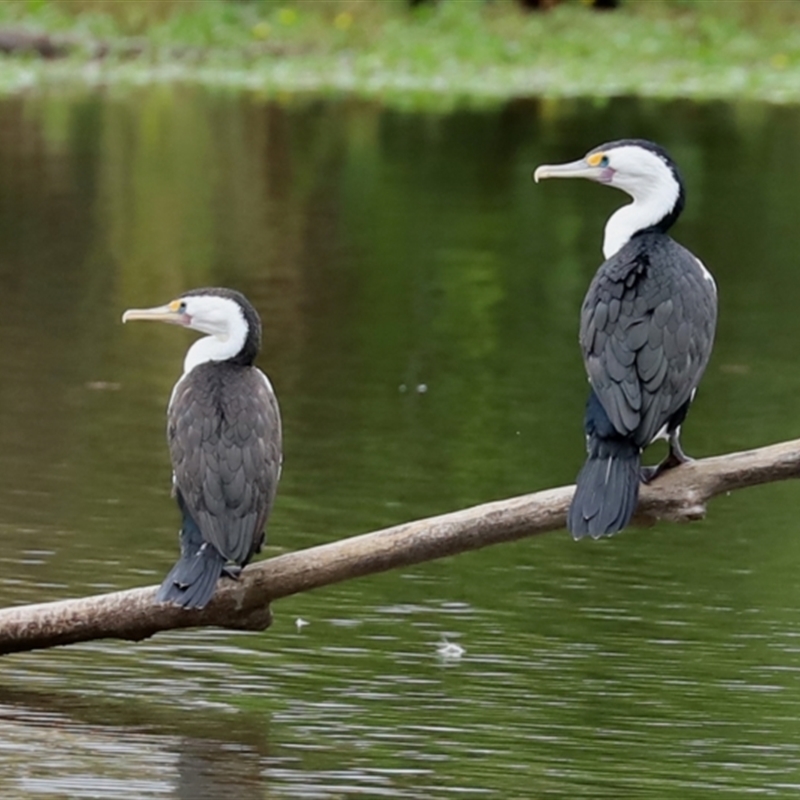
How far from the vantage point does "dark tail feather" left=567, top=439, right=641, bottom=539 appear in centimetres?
578

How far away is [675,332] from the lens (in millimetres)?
6172

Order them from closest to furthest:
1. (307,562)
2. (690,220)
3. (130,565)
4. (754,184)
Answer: (307,562), (130,565), (690,220), (754,184)

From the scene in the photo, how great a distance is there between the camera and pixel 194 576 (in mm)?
5902

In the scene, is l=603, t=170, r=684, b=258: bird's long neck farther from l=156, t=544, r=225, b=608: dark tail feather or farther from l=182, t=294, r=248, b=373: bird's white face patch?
l=156, t=544, r=225, b=608: dark tail feather

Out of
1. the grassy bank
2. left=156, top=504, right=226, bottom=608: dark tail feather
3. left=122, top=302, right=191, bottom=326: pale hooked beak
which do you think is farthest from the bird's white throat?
the grassy bank

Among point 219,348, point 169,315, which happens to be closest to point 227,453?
point 219,348

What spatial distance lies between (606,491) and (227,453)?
0.99 metres

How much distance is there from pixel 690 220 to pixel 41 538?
32.4 ft

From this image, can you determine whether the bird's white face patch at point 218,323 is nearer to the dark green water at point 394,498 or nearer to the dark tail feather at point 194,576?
the dark tail feather at point 194,576

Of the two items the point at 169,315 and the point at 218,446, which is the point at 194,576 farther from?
the point at 169,315

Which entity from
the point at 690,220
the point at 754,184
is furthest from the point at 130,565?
the point at 754,184

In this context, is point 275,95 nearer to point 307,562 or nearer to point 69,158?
point 69,158

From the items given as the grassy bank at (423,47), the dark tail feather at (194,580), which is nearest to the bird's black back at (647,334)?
the dark tail feather at (194,580)

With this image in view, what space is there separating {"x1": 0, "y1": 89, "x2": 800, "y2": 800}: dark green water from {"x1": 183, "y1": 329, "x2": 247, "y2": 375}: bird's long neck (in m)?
0.82
